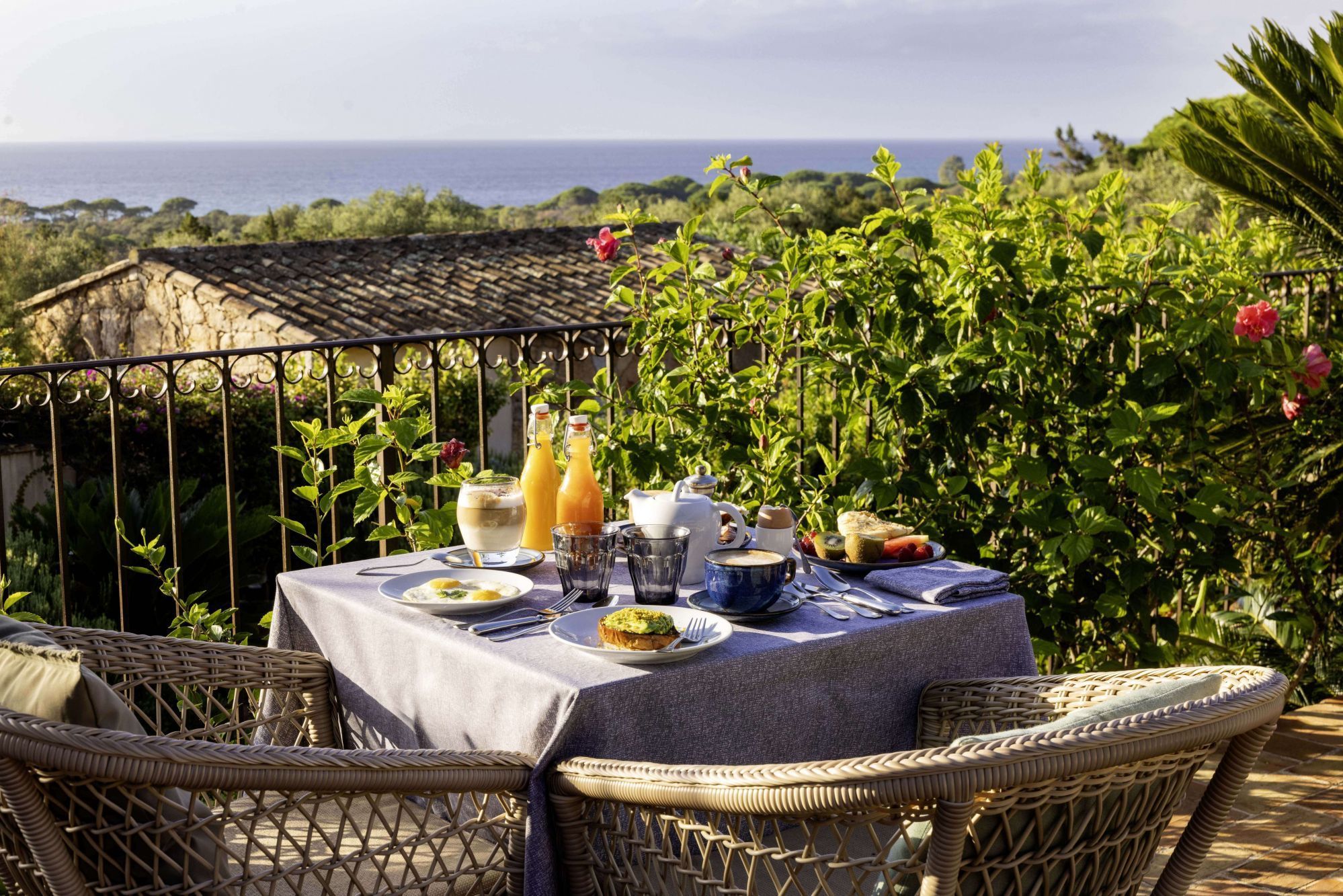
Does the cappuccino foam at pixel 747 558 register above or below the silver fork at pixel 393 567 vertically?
above

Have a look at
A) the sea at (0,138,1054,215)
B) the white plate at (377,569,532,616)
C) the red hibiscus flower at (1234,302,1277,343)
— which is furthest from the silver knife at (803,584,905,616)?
the sea at (0,138,1054,215)

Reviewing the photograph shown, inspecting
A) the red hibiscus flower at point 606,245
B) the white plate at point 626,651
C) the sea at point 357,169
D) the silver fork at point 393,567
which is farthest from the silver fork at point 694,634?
the sea at point 357,169

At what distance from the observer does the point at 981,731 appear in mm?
1887

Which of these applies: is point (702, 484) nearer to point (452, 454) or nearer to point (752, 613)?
point (752, 613)

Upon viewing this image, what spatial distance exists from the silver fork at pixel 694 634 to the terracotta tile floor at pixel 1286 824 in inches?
51.5

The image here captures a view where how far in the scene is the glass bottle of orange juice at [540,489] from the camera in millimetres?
2238

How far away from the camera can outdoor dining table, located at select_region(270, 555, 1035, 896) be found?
5.20 feet

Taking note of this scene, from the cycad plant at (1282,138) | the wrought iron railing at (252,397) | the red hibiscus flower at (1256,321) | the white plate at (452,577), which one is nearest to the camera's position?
the white plate at (452,577)

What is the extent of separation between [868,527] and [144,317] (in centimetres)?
1703

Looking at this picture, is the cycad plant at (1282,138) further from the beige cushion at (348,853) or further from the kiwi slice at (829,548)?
the beige cushion at (348,853)

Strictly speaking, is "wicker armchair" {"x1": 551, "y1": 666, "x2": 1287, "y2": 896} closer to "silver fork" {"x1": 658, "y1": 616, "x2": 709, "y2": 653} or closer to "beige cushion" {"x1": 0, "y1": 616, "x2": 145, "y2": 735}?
"silver fork" {"x1": 658, "y1": 616, "x2": 709, "y2": 653}

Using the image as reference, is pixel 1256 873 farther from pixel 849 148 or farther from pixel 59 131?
pixel 849 148

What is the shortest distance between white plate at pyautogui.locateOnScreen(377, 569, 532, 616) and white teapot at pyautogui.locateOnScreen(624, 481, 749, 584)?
8.7 inches

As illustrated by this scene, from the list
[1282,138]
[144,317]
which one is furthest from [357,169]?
[1282,138]
